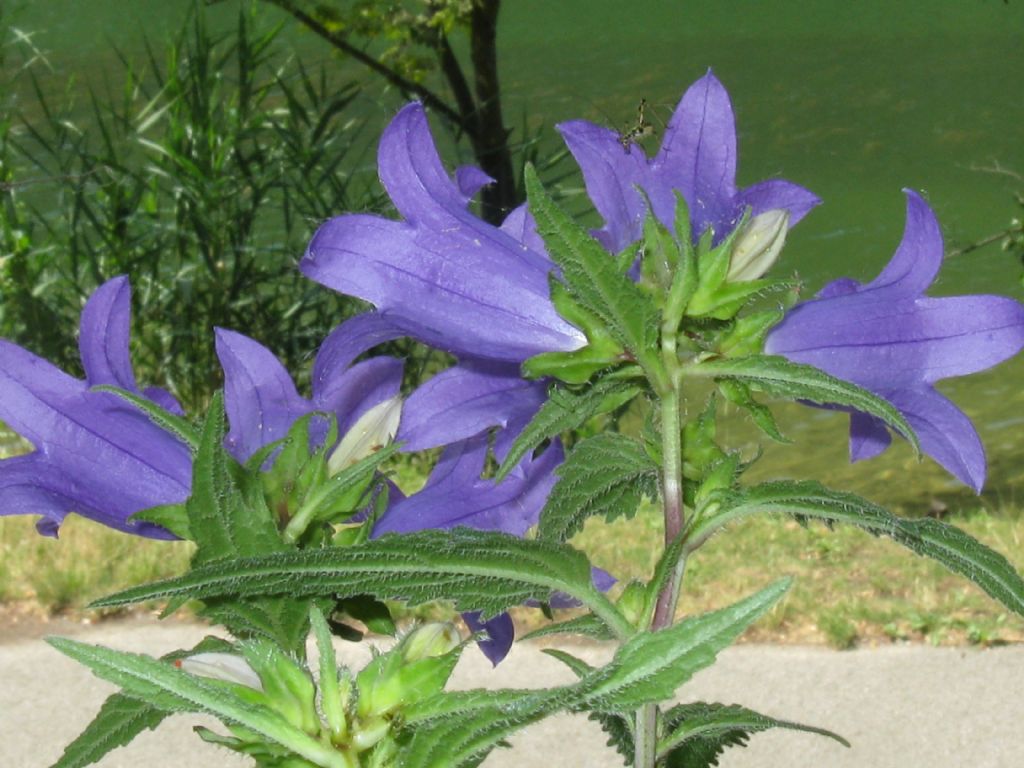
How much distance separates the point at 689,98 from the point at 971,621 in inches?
134

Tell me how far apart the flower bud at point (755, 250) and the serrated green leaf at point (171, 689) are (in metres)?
0.29

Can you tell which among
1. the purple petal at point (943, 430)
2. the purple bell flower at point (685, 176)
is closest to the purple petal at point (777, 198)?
the purple bell flower at point (685, 176)

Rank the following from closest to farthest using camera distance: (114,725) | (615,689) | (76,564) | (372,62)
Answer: (615,689)
(114,725)
(76,564)
(372,62)

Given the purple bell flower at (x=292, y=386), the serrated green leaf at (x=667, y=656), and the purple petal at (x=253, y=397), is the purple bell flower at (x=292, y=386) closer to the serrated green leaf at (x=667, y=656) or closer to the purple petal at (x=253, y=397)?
the purple petal at (x=253, y=397)

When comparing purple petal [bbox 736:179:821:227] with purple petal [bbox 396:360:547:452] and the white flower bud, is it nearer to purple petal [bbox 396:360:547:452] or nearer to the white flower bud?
purple petal [bbox 396:360:547:452]

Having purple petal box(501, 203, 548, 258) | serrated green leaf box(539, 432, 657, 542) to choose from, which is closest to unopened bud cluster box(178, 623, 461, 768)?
serrated green leaf box(539, 432, 657, 542)

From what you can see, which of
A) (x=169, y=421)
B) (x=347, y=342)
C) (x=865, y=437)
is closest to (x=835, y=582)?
(x=865, y=437)

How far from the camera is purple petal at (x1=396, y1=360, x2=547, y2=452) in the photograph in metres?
0.68

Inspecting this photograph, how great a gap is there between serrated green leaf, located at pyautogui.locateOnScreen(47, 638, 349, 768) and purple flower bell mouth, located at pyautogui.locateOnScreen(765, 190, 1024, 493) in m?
0.28

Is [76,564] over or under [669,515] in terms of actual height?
under

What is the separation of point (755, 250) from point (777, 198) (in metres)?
0.05

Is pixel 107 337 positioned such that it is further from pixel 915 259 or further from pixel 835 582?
pixel 835 582

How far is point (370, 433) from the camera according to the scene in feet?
2.31

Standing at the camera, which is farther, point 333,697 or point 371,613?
point 371,613
